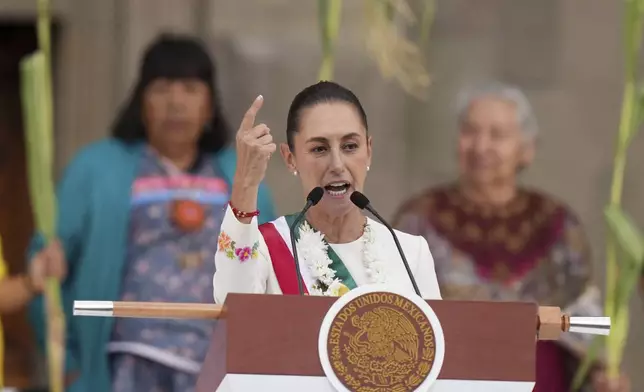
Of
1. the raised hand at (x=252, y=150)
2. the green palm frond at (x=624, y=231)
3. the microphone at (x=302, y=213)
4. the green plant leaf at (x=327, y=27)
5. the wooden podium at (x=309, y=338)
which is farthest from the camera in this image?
the green palm frond at (x=624, y=231)

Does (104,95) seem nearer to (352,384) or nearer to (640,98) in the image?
(640,98)

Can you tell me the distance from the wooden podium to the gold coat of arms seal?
20 mm

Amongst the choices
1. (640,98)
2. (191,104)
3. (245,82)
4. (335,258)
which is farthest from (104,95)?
(335,258)

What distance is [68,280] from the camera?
18.5 ft

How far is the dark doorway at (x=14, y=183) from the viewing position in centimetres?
739

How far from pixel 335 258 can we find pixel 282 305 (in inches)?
15.8

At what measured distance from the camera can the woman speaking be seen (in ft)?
10.7

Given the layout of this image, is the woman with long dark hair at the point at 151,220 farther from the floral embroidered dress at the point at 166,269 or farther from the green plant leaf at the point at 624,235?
the green plant leaf at the point at 624,235

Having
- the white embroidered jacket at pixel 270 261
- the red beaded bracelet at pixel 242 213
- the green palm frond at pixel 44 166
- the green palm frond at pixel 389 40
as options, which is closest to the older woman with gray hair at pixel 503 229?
the green palm frond at pixel 389 40

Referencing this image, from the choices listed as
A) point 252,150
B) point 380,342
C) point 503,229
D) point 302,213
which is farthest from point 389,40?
point 380,342

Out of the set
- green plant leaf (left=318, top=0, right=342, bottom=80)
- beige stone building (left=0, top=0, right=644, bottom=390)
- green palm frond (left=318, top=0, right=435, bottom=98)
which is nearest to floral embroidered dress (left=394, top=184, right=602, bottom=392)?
green palm frond (left=318, top=0, right=435, bottom=98)

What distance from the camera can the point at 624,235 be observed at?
536 cm

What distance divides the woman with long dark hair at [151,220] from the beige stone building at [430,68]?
131 centimetres

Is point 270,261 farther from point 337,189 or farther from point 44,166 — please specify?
point 44,166
